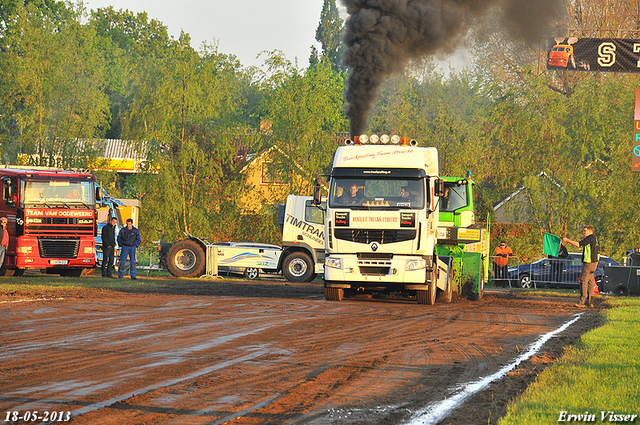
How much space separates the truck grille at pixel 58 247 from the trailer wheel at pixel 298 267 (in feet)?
24.0

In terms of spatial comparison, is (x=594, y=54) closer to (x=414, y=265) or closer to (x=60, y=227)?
(x=414, y=265)

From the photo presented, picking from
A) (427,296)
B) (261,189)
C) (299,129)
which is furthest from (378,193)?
(261,189)

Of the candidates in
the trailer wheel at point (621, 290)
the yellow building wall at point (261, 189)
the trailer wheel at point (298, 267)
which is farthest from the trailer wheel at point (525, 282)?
the yellow building wall at point (261, 189)

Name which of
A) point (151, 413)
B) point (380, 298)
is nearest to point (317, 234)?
point (380, 298)

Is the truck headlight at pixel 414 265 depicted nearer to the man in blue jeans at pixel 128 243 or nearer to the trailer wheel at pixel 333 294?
the trailer wheel at pixel 333 294

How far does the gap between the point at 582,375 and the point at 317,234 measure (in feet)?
62.7

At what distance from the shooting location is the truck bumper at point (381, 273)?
17594mm

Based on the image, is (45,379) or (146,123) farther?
(146,123)

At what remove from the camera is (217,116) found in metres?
35.6

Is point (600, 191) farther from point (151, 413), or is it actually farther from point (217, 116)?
point (151, 413)

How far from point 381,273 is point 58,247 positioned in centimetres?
1272

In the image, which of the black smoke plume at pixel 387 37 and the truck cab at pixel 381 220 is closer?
the truck cab at pixel 381 220

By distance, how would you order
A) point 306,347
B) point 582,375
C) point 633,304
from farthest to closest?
point 633,304, point 306,347, point 582,375

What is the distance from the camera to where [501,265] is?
1268 inches
